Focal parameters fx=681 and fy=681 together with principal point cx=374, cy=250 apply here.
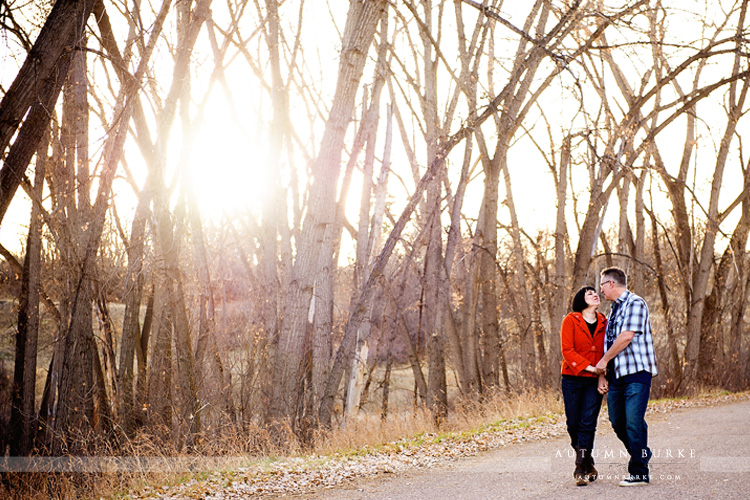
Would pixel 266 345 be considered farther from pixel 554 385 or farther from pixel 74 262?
pixel 554 385

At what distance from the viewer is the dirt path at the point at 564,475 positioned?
5504mm

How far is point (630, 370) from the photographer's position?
17.3ft

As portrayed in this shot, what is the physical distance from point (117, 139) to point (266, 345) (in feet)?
15.3

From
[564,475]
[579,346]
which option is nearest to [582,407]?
[579,346]

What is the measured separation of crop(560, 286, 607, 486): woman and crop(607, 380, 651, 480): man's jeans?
0.65 feet

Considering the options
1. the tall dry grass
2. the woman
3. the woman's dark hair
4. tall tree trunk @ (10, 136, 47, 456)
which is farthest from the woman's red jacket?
tall tree trunk @ (10, 136, 47, 456)

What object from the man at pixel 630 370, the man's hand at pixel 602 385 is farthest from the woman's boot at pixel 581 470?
the man's hand at pixel 602 385

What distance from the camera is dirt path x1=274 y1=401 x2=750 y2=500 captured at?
550 centimetres

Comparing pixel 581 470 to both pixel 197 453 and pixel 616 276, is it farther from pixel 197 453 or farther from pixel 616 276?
pixel 197 453

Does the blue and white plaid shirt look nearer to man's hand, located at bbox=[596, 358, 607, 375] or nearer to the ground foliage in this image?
man's hand, located at bbox=[596, 358, 607, 375]

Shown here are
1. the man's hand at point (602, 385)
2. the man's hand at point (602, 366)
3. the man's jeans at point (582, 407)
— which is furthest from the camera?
the man's jeans at point (582, 407)

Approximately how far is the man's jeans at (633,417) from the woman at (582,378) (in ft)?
0.65

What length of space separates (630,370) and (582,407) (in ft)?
2.03

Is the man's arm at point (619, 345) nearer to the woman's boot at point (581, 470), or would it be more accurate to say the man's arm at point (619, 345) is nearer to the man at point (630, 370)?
the man at point (630, 370)
